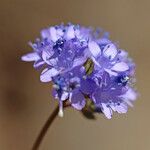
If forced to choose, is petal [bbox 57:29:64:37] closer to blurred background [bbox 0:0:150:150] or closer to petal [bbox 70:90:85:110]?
petal [bbox 70:90:85:110]

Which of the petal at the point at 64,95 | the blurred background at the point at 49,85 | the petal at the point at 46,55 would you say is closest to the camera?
the petal at the point at 64,95

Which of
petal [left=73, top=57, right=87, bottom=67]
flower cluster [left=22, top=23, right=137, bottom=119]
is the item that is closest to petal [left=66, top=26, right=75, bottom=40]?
flower cluster [left=22, top=23, right=137, bottom=119]

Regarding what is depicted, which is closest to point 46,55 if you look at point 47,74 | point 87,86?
point 47,74

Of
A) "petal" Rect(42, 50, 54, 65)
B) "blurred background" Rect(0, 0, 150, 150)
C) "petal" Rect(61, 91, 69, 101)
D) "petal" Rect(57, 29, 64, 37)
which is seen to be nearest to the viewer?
"petal" Rect(61, 91, 69, 101)

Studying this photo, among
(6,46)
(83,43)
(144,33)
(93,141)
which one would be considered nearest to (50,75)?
(83,43)

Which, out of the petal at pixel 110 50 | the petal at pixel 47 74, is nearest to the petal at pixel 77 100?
the petal at pixel 47 74

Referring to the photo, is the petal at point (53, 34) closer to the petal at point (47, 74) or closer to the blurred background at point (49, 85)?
the petal at point (47, 74)

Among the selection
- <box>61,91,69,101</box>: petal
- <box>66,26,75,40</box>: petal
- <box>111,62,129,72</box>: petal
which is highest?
<box>66,26,75,40</box>: petal
